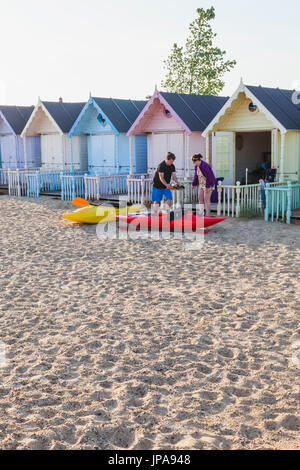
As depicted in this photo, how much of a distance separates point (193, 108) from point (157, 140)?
185 cm

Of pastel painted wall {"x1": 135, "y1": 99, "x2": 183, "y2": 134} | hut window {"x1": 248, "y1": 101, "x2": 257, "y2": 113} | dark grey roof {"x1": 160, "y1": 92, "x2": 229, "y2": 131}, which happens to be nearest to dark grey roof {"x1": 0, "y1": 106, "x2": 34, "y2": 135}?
pastel painted wall {"x1": 135, "y1": 99, "x2": 183, "y2": 134}

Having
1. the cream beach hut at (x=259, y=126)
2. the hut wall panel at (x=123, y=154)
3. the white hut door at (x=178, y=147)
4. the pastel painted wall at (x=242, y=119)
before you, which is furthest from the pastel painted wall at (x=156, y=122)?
the pastel painted wall at (x=242, y=119)

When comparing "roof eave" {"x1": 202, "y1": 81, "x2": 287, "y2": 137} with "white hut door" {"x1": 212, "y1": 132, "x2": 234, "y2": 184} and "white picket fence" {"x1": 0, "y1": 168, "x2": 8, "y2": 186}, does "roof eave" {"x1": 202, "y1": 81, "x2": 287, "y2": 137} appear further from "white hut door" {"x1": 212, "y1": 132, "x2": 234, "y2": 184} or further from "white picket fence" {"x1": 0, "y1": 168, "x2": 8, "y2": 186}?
"white picket fence" {"x1": 0, "y1": 168, "x2": 8, "y2": 186}

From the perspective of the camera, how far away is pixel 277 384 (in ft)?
17.4

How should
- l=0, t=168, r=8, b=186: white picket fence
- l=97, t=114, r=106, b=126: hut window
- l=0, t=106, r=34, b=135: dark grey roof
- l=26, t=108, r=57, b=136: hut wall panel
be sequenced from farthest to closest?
l=0, t=168, r=8, b=186: white picket fence, l=0, t=106, r=34, b=135: dark grey roof, l=26, t=108, r=57, b=136: hut wall panel, l=97, t=114, r=106, b=126: hut window

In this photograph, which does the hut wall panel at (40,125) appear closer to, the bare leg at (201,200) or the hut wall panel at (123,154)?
the hut wall panel at (123,154)

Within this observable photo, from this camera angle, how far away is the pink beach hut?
1900 centimetres

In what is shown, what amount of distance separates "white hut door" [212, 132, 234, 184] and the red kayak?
4.39 metres

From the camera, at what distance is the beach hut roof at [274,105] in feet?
51.0

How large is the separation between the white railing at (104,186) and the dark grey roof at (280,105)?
656 centimetres

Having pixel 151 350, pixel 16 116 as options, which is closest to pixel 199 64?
pixel 16 116

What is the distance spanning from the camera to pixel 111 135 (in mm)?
22469

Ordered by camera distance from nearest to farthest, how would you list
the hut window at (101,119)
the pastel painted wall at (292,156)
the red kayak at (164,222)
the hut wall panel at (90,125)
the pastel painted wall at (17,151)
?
the red kayak at (164,222) → the pastel painted wall at (292,156) → the hut window at (101,119) → the hut wall panel at (90,125) → the pastel painted wall at (17,151)

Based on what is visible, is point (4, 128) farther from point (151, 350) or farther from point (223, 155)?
point (151, 350)
